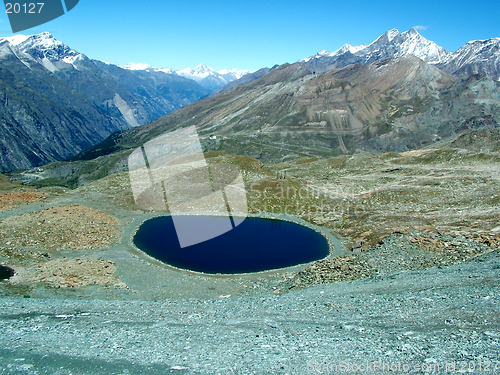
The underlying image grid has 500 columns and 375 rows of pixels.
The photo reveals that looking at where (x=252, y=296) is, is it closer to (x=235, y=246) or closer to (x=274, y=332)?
(x=274, y=332)

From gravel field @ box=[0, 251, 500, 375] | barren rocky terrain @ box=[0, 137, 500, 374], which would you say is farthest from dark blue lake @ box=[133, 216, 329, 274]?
gravel field @ box=[0, 251, 500, 375]

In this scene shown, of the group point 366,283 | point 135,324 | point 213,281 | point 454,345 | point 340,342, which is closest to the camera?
point 454,345

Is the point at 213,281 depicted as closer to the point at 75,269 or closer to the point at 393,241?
the point at 75,269

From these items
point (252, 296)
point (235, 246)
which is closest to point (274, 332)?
point (252, 296)

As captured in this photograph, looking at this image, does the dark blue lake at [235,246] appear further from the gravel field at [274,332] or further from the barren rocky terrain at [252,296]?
the gravel field at [274,332]

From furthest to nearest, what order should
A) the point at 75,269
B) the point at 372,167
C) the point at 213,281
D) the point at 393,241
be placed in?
1. the point at 372,167
2. the point at 393,241
3. the point at 213,281
4. the point at 75,269

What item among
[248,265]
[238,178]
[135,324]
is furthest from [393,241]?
[238,178]
